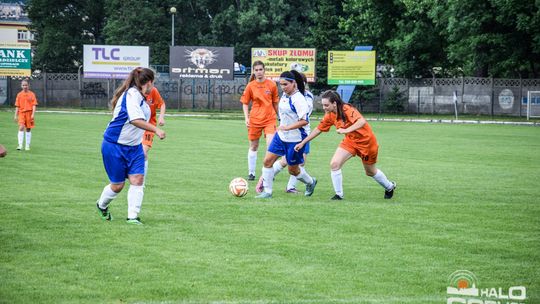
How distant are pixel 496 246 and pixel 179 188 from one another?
6852mm

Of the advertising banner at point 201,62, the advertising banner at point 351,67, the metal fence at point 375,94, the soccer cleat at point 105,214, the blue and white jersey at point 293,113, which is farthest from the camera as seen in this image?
the advertising banner at point 201,62

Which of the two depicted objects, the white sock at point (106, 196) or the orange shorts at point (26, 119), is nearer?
the white sock at point (106, 196)

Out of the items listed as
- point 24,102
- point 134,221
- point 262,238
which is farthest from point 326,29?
point 262,238

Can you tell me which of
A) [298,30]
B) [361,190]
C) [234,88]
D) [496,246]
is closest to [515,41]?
[234,88]

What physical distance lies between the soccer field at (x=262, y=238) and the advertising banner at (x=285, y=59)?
36.9 meters

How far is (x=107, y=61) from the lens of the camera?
2256 inches

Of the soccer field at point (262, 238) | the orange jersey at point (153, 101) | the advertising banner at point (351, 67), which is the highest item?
the advertising banner at point (351, 67)

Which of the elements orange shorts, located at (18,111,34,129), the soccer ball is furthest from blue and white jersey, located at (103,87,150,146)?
orange shorts, located at (18,111,34,129)

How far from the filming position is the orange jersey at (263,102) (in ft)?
54.0

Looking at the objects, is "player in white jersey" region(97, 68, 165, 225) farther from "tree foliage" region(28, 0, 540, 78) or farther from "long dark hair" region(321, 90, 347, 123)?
"tree foliage" region(28, 0, 540, 78)

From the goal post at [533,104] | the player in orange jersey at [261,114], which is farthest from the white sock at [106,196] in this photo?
the goal post at [533,104]

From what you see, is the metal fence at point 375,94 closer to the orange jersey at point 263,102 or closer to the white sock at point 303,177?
the orange jersey at point 263,102

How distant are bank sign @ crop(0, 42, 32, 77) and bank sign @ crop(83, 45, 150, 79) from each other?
169 inches

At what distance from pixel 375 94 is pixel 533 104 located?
10877mm
